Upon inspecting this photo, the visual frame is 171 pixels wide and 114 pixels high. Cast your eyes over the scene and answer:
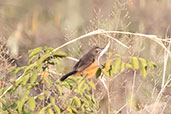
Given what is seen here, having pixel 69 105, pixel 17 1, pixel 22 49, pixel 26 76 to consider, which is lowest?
pixel 69 105

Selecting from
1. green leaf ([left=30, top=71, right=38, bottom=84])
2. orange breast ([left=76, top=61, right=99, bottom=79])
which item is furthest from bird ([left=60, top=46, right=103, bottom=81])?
green leaf ([left=30, top=71, right=38, bottom=84])

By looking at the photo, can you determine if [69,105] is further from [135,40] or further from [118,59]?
[135,40]

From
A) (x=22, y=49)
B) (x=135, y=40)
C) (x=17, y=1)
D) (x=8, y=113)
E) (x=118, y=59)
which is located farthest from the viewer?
(x=17, y=1)

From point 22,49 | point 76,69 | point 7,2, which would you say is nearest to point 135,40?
point 76,69

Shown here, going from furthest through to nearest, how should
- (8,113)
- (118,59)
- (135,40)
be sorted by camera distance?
(135,40)
(8,113)
(118,59)

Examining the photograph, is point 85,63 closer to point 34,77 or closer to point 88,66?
point 88,66

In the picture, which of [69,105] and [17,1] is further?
[17,1]

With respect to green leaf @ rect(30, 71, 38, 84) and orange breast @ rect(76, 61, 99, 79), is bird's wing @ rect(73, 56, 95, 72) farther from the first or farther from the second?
green leaf @ rect(30, 71, 38, 84)

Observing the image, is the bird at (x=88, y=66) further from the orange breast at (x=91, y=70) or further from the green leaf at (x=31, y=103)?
the green leaf at (x=31, y=103)

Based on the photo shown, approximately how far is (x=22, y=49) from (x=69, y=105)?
356 centimetres

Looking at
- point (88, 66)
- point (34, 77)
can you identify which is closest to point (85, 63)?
point (88, 66)

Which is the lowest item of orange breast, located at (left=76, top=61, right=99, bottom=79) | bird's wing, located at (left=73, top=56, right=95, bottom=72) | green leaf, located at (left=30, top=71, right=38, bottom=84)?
orange breast, located at (left=76, top=61, right=99, bottom=79)

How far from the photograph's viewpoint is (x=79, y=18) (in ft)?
22.2

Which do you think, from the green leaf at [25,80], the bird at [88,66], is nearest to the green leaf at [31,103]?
the green leaf at [25,80]
